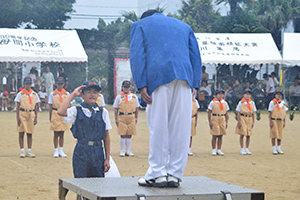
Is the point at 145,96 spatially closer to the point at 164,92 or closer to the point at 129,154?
the point at 164,92

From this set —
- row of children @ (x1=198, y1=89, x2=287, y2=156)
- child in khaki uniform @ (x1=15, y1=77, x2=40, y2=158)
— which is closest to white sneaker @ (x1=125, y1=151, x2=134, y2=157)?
row of children @ (x1=198, y1=89, x2=287, y2=156)

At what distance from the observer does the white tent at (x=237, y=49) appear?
79.1ft

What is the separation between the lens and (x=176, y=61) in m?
4.91

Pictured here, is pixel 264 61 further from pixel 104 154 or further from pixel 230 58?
pixel 104 154

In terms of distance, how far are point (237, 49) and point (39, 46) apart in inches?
360

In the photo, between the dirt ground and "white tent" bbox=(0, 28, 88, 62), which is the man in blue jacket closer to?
the dirt ground

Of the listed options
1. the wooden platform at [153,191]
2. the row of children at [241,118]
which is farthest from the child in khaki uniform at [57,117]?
the wooden platform at [153,191]

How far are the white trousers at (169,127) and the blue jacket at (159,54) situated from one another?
10 centimetres

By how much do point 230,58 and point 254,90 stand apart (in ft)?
11.4

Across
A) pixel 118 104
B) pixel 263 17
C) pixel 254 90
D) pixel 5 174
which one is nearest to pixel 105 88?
pixel 254 90

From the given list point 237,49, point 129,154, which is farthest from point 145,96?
point 237,49

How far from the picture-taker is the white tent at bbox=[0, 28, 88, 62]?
22.5 meters

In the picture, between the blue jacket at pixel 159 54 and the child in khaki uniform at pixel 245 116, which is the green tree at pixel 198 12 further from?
the blue jacket at pixel 159 54

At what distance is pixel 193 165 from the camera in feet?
37.1
